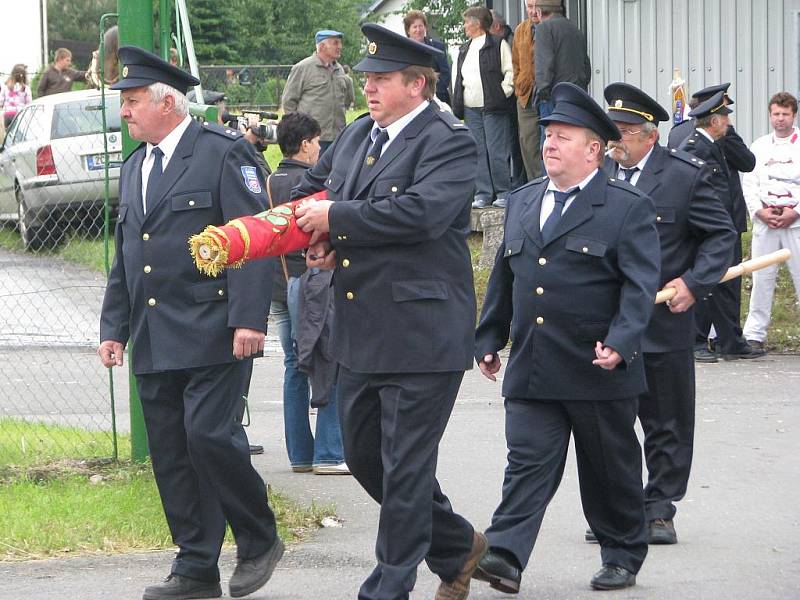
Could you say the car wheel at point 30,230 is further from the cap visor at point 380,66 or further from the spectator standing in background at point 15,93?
the spectator standing in background at point 15,93

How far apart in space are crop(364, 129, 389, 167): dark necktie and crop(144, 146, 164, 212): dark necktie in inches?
35.1

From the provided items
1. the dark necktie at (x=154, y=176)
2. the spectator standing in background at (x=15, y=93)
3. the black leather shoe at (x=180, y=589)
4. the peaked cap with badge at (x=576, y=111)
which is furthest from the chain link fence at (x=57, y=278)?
the spectator standing in background at (x=15, y=93)

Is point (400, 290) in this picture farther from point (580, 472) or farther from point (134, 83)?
point (134, 83)

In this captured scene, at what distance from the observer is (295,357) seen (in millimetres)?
7770

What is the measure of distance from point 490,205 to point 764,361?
4.41 metres

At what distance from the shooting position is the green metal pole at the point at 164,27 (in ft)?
23.2

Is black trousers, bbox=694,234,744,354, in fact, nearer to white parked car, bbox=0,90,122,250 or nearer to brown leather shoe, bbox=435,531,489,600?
white parked car, bbox=0,90,122,250

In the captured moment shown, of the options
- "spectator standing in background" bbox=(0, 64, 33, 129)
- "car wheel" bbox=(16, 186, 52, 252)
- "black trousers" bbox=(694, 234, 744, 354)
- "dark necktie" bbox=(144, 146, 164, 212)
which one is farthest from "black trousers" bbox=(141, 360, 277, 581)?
"spectator standing in background" bbox=(0, 64, 33, 129)

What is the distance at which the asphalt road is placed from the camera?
222 inches

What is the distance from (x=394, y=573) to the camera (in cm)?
490

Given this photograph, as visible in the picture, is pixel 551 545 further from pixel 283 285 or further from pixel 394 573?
pixel 283 285

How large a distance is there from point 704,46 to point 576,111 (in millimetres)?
10061

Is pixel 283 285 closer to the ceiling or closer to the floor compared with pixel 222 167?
closer to the floor

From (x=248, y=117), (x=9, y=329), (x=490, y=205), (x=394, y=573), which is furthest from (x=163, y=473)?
(x=490, y=205)
